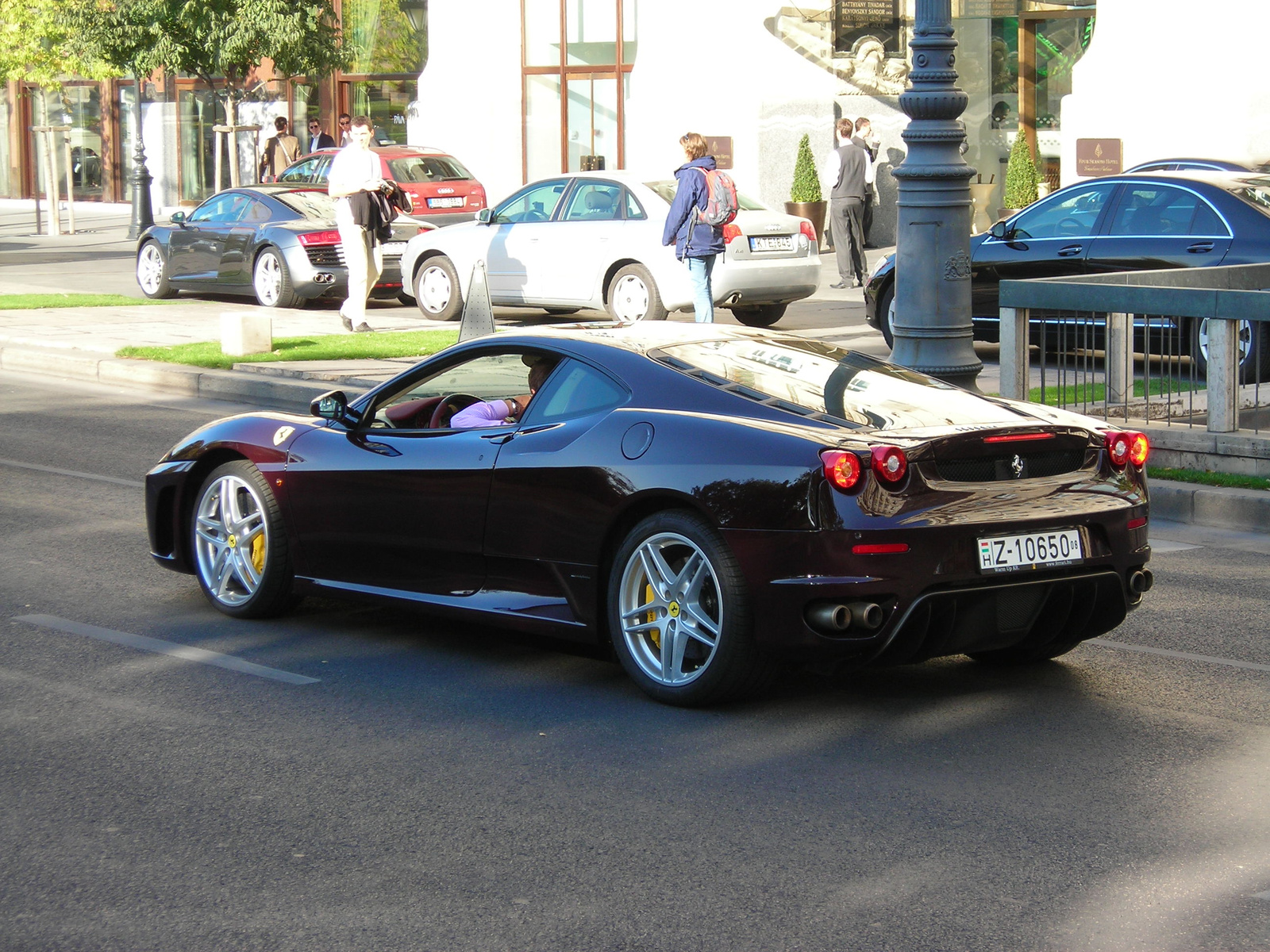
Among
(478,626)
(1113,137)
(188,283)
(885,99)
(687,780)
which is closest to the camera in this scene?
(687,780)

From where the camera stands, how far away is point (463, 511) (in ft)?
20.9

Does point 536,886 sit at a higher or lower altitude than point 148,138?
lower

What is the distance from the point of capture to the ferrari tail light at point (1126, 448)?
5.97 m

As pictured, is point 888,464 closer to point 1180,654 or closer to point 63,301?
point 1180,654

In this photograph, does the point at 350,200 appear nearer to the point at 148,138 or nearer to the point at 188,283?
the point at 188,283

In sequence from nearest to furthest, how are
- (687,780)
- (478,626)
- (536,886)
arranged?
1. (536,886)
2. (687,780)
3. (478,626)

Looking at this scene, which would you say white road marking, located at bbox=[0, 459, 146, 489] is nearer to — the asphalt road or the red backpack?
the asphalt road

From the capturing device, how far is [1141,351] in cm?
1082

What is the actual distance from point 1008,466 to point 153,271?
18.1m

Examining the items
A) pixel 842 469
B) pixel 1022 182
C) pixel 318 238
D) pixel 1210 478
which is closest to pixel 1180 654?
pixel 842 469

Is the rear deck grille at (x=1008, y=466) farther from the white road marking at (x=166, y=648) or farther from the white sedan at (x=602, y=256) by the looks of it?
the white sedan at (x=602, y=256)

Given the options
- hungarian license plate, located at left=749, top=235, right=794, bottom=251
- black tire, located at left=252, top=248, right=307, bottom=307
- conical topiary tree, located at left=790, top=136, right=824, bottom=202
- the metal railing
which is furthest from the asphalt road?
conical topiary tree, located at left=790, top=136, right=824, bottom=202

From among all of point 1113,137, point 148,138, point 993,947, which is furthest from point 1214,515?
point 148,138

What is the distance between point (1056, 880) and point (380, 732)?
2.25 m
